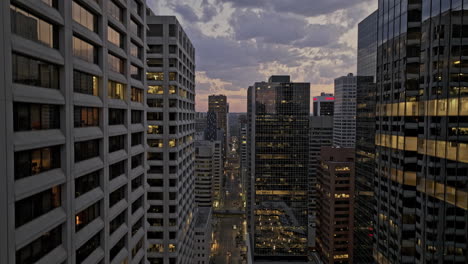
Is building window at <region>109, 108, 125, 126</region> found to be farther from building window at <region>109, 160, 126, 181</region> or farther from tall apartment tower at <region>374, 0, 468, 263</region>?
tall apartment tower at <region>374, 0, 468, 263</region>

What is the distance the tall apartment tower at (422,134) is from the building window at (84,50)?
34128 mm

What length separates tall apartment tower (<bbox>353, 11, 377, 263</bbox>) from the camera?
6397cm

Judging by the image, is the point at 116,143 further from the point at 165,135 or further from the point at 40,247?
→ the point at 165,135

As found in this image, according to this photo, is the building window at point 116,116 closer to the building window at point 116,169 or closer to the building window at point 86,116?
the building window at point 86,116

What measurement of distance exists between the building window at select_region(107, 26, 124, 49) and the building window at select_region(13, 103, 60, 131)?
11.6m

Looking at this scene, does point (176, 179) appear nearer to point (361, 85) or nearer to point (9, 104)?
point (9, 104)

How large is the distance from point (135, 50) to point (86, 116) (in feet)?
49.4

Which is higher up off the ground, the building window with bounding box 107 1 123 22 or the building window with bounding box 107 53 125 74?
the building window with bounding box 107 1 123 22

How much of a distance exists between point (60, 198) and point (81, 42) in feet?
40.9

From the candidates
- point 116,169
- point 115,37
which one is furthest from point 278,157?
point 115,37

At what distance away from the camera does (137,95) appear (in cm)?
3397

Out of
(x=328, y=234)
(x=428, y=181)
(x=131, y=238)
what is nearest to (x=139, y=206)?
(x=131, y=238)

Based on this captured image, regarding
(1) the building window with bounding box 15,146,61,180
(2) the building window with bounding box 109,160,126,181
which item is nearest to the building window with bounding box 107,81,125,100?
(2) the building window with bounding box 109,160,126,181

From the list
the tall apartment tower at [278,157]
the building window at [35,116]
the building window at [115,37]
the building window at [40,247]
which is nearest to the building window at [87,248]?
the building window at [40,247]
